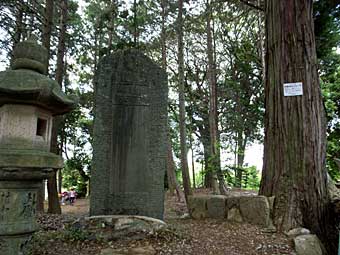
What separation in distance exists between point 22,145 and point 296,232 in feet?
9.97

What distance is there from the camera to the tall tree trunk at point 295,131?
3459mm

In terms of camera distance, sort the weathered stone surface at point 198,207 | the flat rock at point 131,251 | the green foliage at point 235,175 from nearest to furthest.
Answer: the flat rock at point 131,251
the weathered stone surface at point 198,207
the green foliage at point 235,175

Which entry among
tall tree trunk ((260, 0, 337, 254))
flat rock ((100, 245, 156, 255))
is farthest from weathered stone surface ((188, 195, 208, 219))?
flat rock ((100, 245, 156, 255))

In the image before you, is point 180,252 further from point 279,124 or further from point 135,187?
point 279,124

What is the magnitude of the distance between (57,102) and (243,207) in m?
2.79

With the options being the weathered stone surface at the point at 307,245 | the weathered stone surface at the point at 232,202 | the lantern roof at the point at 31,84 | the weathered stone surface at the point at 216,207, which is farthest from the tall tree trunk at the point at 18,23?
the weathered stone surface at the point at 307,245

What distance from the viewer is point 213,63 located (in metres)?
8.97

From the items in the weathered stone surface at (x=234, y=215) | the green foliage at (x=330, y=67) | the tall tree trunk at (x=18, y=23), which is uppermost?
the tall tree trunk at (x=18, y=23)

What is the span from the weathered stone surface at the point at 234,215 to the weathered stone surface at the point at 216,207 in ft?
0.36

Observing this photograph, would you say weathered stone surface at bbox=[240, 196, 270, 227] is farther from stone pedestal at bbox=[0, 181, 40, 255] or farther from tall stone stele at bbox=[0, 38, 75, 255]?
stone pedestal at bbox=[0, 181, 40, 255]

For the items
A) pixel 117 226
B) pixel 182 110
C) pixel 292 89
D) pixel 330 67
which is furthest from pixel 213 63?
pixel 117 226

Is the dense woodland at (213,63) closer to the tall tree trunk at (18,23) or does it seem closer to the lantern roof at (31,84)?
the tall tree trunk at (18,23)

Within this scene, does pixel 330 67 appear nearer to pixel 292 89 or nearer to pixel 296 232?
pixel 292 89

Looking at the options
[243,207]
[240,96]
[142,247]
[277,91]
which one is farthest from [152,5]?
[142,247]
